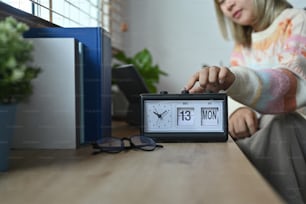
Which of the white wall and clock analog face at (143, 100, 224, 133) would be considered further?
the white wall

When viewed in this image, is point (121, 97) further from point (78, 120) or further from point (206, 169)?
point (206, 169)

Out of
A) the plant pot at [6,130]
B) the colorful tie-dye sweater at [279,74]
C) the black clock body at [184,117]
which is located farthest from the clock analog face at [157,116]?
the plant pot at [6,130]

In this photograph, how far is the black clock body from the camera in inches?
21.7

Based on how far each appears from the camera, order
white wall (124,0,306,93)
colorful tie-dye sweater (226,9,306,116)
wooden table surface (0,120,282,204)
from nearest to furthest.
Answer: wooden table surface (0,120,282,204) < colorful tie-dye sweater (226,9,306,116) < white wall (124,0,306,93)

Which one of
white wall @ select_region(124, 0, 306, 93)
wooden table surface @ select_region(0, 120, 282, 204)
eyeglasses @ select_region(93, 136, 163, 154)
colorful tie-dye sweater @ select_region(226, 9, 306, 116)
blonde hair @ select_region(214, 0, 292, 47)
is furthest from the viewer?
white wall @ select_region(124, 0, 306, 93)

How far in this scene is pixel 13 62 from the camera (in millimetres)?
326

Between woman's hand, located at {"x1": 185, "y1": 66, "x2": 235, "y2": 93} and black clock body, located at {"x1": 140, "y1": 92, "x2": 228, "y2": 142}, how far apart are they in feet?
0.06

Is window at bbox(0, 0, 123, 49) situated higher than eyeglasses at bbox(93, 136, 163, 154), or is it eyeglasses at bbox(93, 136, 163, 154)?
window at bbox(0, 0, 123, 49)

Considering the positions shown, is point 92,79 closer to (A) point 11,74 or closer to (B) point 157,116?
(B) point 157,116

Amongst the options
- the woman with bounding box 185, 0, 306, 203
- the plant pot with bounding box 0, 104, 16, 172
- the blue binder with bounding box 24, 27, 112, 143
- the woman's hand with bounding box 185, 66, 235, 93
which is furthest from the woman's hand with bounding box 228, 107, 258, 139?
the plant pot with bounding box 0, 104, 16, 172

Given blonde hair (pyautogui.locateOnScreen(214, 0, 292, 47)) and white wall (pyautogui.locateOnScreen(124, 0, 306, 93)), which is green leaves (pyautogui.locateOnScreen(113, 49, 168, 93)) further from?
blonde hair (pyautogui.locateOnScreen(214, 0, 292, 47))

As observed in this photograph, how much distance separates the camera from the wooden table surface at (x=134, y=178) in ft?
0.95

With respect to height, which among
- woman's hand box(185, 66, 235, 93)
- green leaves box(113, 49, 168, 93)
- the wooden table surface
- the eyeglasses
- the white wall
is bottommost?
the wooden table surface

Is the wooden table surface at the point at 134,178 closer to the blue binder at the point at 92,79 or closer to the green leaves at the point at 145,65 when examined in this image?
the blue binder at the point at 92,79
